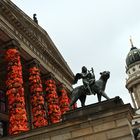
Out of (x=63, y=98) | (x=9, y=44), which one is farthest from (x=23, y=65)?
(x=63, y=98)

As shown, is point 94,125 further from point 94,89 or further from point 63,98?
point 63,98

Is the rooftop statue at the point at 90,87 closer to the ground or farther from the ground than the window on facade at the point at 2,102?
closer to the ground

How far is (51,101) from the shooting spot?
139 feet

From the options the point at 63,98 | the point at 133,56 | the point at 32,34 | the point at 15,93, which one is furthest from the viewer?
the point at 133,56

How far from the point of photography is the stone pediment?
3594 centimetres

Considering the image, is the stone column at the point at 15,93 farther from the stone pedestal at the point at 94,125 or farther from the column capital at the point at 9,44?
the stone pedestal at the point at 94,125

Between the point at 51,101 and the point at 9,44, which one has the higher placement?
the point at 9,44

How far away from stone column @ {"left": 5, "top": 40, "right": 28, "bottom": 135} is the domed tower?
7584 centimetres

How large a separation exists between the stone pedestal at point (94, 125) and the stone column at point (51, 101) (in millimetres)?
19420

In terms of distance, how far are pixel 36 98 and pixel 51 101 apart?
16.6 ft

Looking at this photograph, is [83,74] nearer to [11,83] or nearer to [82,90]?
[82,90]

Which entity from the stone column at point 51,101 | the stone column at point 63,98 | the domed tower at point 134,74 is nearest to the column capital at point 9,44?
the stone column at point 51,101

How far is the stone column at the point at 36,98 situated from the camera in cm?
3616

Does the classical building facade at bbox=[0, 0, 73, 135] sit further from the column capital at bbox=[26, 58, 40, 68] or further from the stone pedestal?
the stone pedestal
